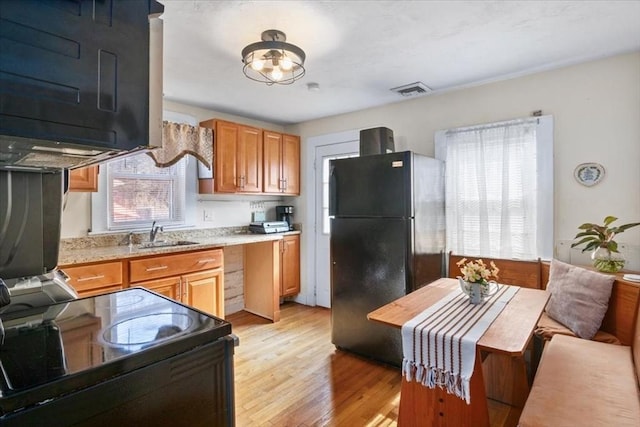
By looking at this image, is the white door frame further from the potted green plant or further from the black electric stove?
the black electric stove

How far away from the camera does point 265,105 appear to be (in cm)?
358

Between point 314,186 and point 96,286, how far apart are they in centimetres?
253

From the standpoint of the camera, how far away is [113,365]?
735 mm

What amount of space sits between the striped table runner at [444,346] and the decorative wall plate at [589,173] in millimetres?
1447

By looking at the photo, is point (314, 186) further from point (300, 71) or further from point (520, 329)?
point (520, 329)

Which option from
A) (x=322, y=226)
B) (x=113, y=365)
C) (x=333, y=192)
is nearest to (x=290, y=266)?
(x=322, y=226)

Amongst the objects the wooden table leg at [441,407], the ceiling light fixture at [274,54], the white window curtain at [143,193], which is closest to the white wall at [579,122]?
the white window curtain at [143,193]

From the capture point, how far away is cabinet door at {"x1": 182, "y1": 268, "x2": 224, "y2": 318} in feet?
9.61

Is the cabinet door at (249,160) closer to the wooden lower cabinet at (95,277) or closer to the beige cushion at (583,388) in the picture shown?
the wooden lower cabinet at (95,277)

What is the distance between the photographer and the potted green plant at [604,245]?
2.24 m

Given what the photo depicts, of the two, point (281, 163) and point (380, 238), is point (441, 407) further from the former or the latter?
point (281, 163)

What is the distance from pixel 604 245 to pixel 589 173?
22.5 inches

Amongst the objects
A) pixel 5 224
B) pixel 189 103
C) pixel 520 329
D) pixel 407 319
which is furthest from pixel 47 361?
pixel 189 103

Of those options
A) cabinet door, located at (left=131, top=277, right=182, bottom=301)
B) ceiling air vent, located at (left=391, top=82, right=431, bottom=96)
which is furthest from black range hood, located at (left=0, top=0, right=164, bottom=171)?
ceiling air vent, located at (left=391, top=82, right=431, bottom=96)
